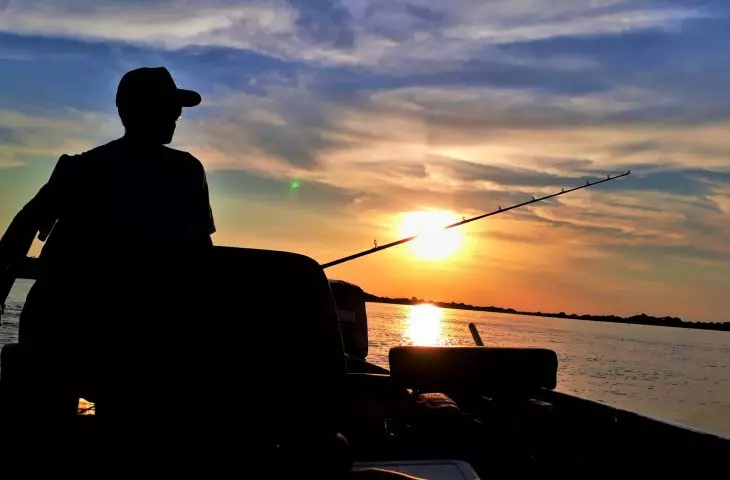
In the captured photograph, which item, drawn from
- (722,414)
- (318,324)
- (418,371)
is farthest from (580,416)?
(722,414)

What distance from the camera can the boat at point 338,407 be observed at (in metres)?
2.24

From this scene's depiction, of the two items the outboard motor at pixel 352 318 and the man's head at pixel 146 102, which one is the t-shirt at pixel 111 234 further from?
the outboard motor at pixel 352 318

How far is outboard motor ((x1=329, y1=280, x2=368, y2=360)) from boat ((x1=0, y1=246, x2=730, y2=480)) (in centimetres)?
359

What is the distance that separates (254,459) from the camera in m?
2.16

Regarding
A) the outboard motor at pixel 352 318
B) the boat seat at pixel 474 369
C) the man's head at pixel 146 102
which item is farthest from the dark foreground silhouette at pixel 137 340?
the outboard motor at pixel 352 318

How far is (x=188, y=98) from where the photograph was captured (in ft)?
8.54

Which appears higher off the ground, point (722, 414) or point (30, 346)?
point (30, 346)

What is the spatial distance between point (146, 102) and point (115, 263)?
1.86 feet

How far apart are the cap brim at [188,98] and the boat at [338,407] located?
551 millimetres

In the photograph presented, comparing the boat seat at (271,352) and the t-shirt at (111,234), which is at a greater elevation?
the t-shirt at (111,234)

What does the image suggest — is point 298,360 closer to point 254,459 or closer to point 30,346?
point 254,459

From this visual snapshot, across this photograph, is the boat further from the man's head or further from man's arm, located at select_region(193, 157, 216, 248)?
the man's head

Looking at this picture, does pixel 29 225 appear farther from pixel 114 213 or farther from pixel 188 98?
pixel 188 98

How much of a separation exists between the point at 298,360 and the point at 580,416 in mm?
5383
